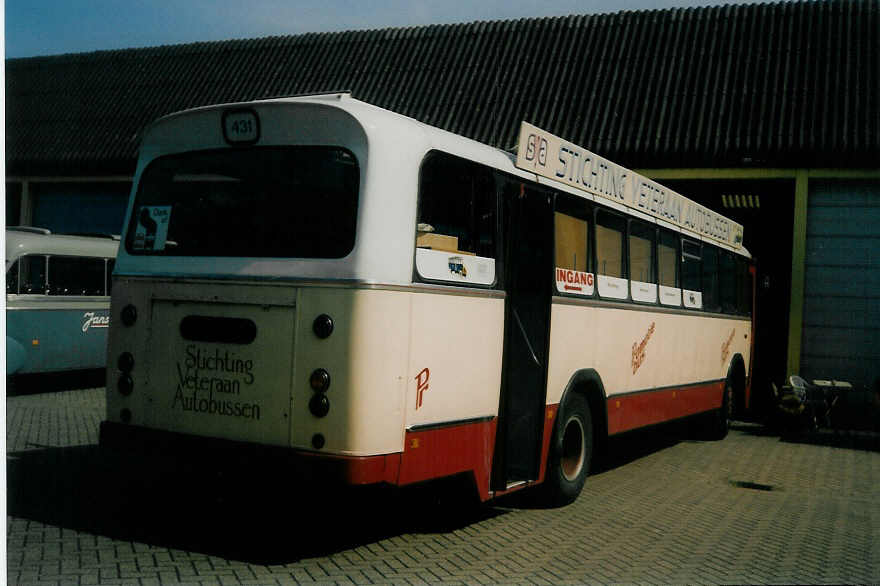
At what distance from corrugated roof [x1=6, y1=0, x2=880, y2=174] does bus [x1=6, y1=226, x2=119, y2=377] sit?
317 inches

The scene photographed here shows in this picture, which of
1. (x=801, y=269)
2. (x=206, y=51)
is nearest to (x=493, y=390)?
(x=801, y=269)

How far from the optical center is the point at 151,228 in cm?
647

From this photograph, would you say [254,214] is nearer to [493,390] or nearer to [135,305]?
[135,305]

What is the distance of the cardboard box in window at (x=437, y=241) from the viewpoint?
227 inches

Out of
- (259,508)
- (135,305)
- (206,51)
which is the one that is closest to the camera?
(135,305)

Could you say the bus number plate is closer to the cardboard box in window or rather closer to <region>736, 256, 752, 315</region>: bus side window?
the cardboard box in window

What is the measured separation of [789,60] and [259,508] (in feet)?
49.1

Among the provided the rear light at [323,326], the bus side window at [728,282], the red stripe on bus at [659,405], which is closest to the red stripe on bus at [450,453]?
the rear light at [323,326]

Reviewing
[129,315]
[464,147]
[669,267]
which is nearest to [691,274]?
[669,267]

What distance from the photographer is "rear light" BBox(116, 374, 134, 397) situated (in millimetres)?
6176

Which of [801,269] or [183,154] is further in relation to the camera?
[801,269]

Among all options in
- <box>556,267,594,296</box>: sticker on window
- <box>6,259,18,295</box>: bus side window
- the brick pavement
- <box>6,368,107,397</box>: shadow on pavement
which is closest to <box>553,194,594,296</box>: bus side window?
<box>556,267,594,296</box>: sticker on window

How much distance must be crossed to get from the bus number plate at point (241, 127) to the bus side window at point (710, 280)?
7530 millimetres

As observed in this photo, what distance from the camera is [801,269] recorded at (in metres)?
16.5
